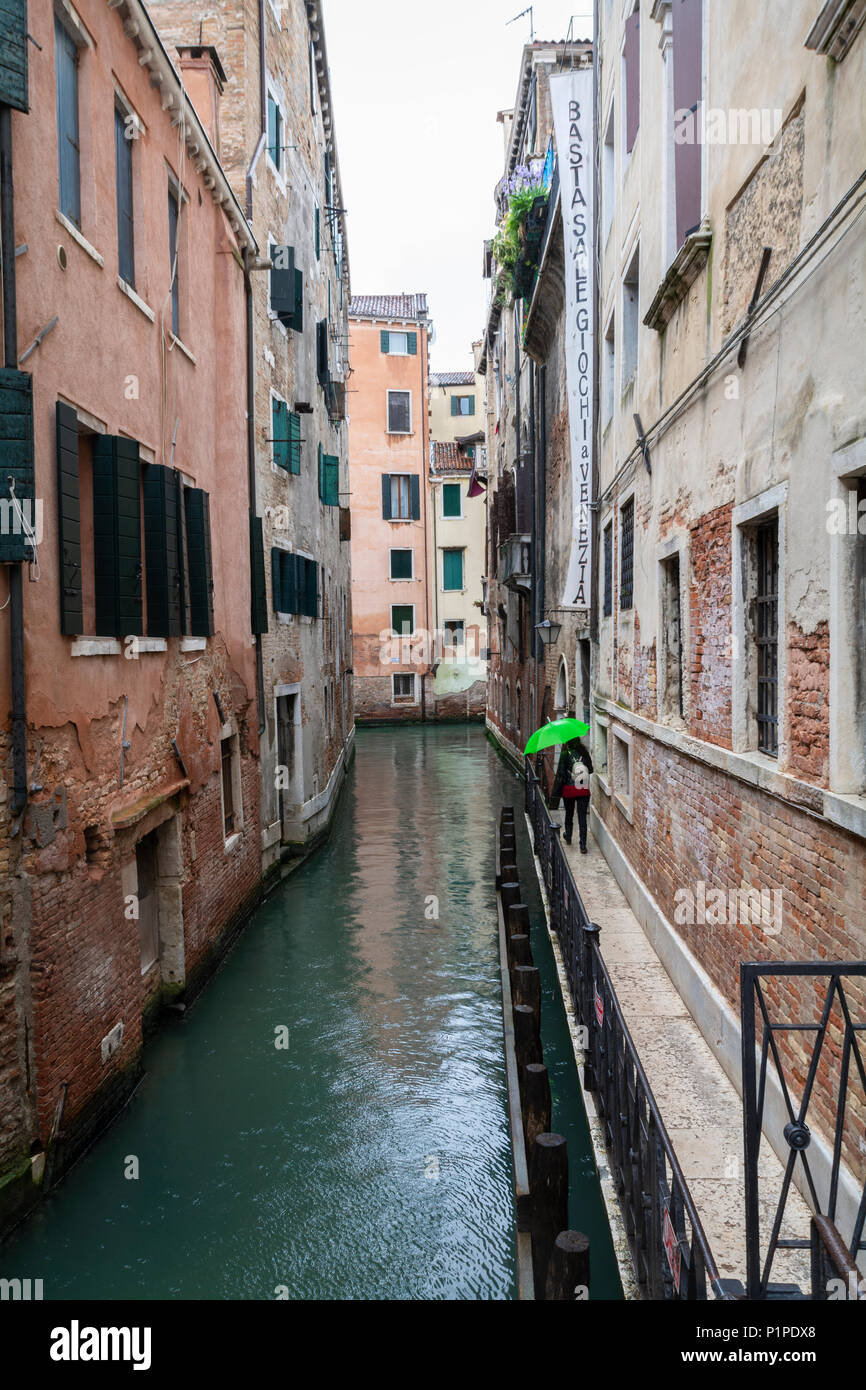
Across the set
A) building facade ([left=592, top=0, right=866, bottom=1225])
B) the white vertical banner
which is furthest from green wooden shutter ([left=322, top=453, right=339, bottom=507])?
building facade ([left=592, top=0, right=866, bottom=1225])

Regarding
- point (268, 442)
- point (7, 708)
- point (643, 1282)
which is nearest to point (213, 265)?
point (268, 442)

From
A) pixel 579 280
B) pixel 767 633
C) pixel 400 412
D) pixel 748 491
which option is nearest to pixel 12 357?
pixel 748 491

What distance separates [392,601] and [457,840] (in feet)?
75.6

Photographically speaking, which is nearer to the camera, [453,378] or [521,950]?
[521,950]

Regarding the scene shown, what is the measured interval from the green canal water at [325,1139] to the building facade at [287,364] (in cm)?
317

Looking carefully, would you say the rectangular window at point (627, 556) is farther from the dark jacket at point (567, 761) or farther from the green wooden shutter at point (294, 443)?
the green wooden shutter at point (294, 443)

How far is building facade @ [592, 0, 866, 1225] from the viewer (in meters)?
4.11

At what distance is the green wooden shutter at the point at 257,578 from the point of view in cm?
1236

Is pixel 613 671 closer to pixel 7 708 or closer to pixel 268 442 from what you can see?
pixel 268 442

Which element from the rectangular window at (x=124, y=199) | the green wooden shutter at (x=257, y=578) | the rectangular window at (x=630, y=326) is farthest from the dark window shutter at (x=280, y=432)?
the rectangular window at (x=124, y=199)

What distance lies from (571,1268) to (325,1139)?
3316 millimetres

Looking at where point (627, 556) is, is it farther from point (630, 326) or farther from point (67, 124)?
point (67, 124)

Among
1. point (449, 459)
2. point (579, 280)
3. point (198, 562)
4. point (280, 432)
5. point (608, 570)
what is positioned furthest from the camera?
point (449, 459)

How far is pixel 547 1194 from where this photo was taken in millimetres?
4520
